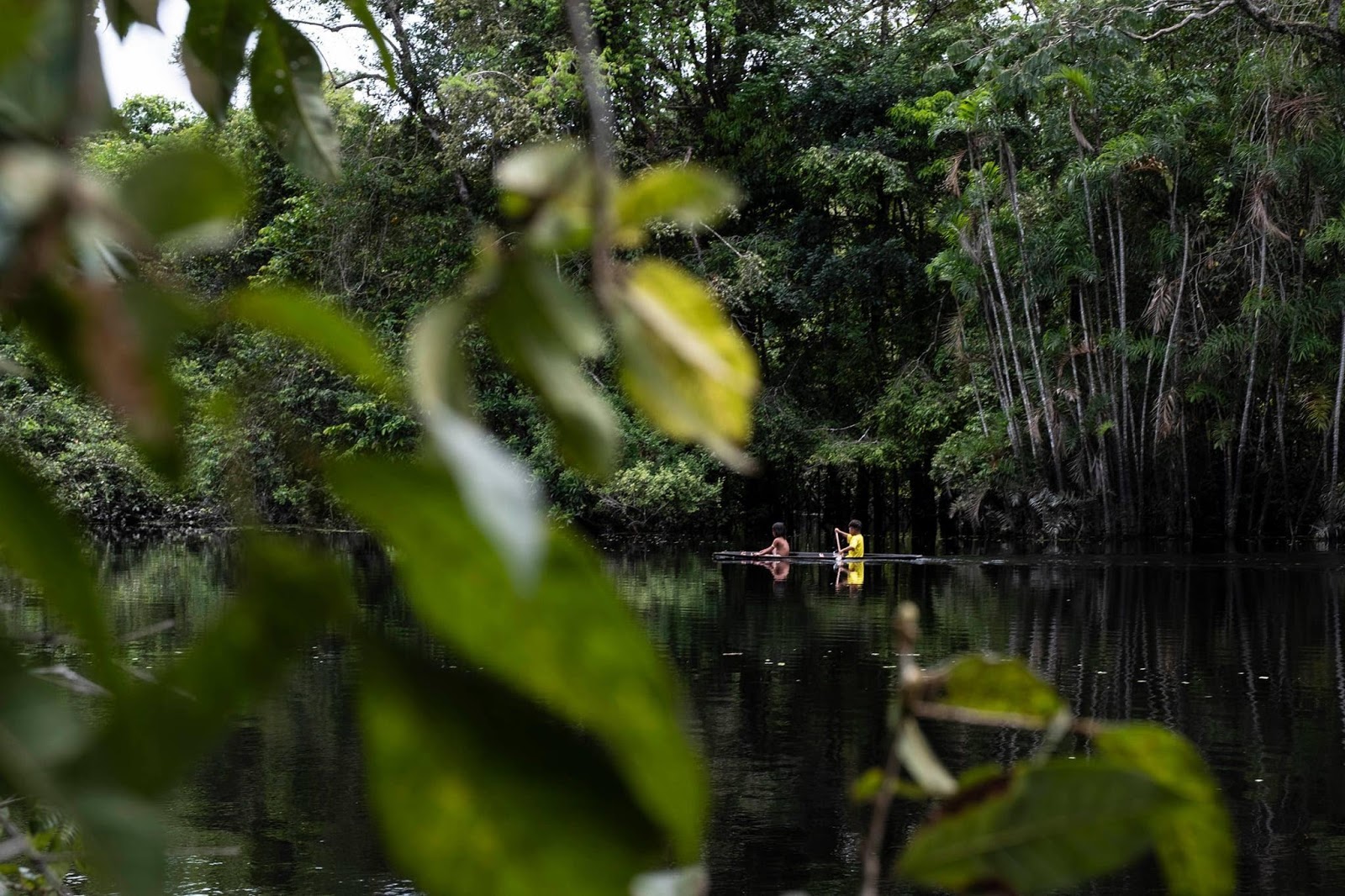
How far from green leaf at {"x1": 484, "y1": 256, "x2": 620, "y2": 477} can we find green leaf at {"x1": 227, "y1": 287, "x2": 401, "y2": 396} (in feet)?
0.10

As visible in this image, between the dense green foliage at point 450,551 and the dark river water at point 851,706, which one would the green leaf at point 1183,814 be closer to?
the dense green foliage at point 450,551

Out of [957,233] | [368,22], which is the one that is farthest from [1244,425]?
[368,22]

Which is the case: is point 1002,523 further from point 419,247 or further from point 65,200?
point 65,200

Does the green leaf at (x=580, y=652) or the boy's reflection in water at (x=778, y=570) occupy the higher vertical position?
the green leaf at (x=580, y=652)

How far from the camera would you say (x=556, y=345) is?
10.1 inches

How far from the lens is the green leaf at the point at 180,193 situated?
26 cm

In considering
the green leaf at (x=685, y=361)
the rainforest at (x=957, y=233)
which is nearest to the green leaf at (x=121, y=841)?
the green leaf at (x=685, y=361)

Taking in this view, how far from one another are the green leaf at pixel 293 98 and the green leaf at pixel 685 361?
27 cm

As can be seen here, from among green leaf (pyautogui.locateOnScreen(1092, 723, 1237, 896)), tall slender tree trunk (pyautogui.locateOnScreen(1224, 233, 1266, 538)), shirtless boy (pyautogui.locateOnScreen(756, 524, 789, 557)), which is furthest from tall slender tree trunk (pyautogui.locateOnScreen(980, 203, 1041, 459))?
green leaf (pyautogui.locateOnScreen(1092, 723, 1237, 896))

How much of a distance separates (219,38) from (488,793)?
350 millimetres

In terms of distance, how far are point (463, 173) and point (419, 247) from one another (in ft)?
3.82

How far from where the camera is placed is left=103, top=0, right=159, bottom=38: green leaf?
506mm

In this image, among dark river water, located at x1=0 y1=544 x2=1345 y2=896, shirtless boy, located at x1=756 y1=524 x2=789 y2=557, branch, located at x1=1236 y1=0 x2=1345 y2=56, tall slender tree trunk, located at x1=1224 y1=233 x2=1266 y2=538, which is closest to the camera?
dark river water, located at x1=0 y1=544 x2=1345 y2=896

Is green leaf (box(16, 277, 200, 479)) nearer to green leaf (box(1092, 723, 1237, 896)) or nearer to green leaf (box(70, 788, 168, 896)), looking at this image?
green leaf (box(70, 788, 168, 896))
